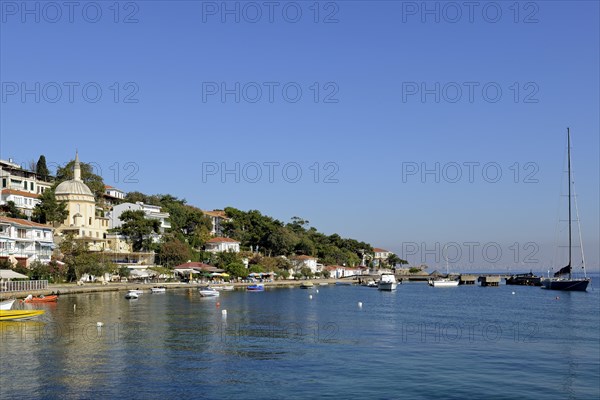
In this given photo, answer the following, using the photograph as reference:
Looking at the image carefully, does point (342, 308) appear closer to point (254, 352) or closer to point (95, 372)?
point (254, 352)

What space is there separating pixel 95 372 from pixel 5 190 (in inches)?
3390

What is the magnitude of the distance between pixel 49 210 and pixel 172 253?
25522mm

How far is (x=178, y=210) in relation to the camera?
143 meters

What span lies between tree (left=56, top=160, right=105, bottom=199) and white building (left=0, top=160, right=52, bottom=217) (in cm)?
952

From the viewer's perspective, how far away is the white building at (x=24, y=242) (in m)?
81.4

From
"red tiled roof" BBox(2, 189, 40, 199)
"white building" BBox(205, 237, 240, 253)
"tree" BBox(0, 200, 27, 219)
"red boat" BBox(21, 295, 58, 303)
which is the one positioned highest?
"red tiled roof" BBox(2, 189, 40, 199)

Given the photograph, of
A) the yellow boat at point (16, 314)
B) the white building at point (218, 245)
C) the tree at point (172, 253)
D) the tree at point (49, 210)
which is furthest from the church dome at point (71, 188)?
the yellow boat at point (16, 314)

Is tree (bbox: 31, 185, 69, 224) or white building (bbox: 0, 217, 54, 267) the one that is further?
tree (bbox: 31, 185, 69, 224)

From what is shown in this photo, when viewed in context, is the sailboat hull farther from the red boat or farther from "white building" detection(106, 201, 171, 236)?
the red boat

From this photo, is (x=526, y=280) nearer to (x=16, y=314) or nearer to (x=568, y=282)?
(x=568, y=282)

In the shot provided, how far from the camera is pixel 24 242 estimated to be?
283 feet

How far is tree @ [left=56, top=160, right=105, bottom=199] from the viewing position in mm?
131625

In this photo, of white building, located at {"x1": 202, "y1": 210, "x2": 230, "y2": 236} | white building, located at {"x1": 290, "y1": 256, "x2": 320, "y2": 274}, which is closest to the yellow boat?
white building, located at {"x1": 290, "y1": 256, "x2": 320, "y2": 274}

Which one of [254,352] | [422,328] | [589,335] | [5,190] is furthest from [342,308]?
[5,190]
